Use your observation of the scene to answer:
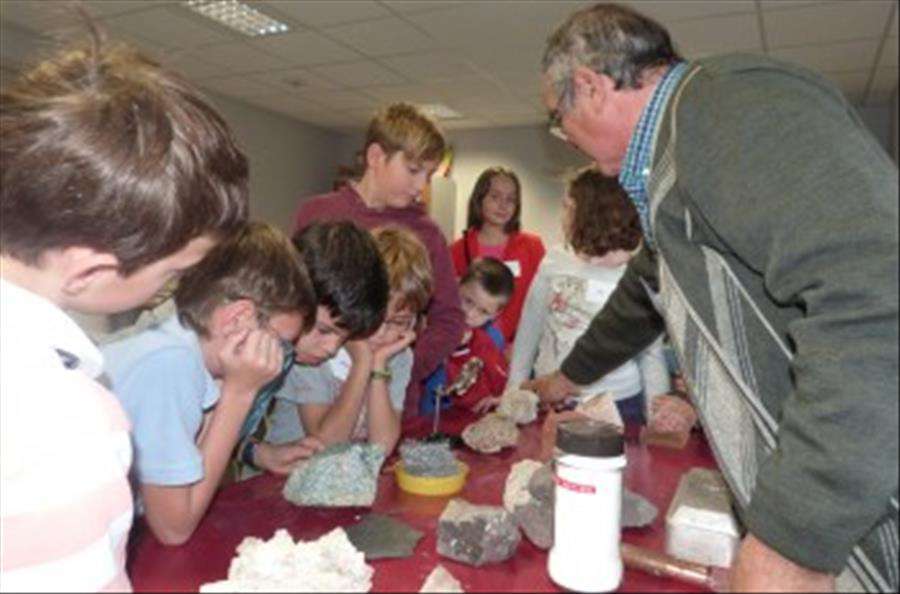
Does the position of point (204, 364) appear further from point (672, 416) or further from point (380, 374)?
point (672, 416)

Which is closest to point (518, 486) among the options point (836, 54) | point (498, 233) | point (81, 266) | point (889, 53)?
point (81, 266)

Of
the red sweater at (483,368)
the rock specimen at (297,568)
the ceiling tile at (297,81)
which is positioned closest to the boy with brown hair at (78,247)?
the rock specimen at (297,568)

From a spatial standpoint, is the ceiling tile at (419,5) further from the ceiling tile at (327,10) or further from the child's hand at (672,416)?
the child's hand at (672,416)

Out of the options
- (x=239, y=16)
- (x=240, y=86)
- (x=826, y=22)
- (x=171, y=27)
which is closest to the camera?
(x=826, y=22)

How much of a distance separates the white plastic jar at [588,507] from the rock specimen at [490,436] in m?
0.62

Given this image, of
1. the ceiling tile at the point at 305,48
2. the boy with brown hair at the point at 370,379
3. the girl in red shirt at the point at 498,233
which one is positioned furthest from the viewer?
the ceiling tile at the point at 305,48

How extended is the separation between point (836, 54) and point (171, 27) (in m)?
4.58

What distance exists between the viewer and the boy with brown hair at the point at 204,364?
1045 mm

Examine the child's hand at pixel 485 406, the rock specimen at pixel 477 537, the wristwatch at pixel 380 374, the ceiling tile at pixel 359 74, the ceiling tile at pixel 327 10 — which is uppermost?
the ceiling tile at pixel 327 10

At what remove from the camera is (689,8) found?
13.2ft

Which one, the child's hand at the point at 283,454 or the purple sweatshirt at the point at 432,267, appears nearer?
the child's hand at the point at 283,454

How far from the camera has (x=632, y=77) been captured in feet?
4.05

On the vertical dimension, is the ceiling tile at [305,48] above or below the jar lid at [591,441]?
above

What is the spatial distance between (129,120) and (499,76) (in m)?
5.12
